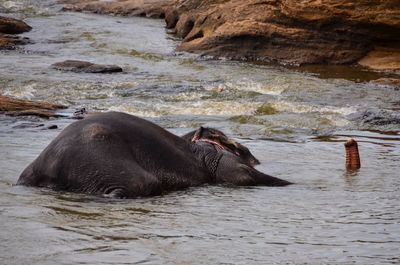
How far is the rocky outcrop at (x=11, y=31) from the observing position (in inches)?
899

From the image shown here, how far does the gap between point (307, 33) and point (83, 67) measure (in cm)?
516

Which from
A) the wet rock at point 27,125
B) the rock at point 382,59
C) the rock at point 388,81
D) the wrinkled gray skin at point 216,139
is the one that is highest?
the wrinkled gray skin at point 216,139

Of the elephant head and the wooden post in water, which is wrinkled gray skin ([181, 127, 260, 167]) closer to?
the elephant head

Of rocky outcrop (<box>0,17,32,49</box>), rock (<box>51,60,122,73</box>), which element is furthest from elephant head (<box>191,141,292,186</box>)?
rocky outcrop (<box>0,17,32,49</box>)

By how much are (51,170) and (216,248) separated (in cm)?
199

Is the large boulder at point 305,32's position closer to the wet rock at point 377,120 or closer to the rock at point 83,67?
the rock at point 83,67

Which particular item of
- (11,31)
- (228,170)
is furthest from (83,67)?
(228,170)

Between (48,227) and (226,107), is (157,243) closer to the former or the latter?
(48,227)

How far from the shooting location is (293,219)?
6.05 metres

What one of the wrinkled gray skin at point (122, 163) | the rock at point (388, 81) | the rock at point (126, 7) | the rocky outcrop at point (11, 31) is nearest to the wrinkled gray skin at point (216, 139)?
the wrinkled gray skin at point (122, 163)

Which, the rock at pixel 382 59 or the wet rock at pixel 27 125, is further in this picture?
the rock at pixel 382 59

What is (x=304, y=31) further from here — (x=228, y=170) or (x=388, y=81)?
(x=228, y=170)

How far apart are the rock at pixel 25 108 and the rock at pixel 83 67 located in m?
5.28

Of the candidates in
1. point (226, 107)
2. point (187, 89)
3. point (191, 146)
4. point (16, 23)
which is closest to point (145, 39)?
point (16, 23)
